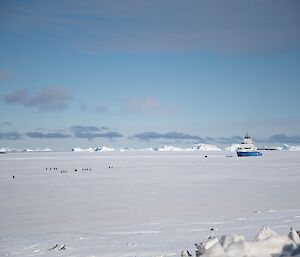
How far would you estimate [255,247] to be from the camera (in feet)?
22.0

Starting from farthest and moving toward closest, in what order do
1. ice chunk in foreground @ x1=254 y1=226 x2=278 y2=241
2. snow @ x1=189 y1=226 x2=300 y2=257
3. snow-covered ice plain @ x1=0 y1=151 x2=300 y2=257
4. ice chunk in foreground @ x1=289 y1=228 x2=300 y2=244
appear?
snow-covered ice plain @ x1=0 y1=151 x2=300 y2=257, ice chunk in foreground @ x1=254 y1=226 x2=278 y2=241, ice chunk in foreground @ x1=289 y1=228 x2=300 y2=244, snow @ x1=189 y1=226 x2=300 y2=257

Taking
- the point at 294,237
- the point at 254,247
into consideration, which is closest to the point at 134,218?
the point at 294,237

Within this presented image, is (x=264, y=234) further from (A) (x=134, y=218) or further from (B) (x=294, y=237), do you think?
(A) (x=134, y=218)

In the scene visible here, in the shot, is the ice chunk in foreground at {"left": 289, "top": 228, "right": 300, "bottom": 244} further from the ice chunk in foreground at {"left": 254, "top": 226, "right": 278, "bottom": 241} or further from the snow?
the ice chunk in foreground at {"left": 254, "top": 226, "right": 278, "bottom": 241}

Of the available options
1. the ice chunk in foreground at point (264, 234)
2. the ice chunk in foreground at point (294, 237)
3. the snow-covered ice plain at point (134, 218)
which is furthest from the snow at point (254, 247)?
the snow-covered ice plain at point (134, 218)

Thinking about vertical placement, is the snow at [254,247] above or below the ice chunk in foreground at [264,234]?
below

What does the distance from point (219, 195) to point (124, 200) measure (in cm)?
563

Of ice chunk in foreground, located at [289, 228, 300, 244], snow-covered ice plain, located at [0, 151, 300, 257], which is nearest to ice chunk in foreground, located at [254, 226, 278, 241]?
ice chunk in foreground, located at [289, 228, 300, 244]

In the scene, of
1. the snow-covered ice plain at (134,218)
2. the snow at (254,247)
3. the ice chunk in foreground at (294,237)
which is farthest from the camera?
the snow-covered ice plain at (134,218)

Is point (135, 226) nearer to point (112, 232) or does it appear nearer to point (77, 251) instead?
point (112, 232)

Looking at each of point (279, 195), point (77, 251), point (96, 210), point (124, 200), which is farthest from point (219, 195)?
point (77, 251)

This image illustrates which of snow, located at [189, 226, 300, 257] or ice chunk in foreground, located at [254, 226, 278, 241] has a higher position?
ice chunk in foreground, located at [254, 226, 278, 241]

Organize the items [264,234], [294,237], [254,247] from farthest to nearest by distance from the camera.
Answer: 1. [264,234]
2. [294,237]
3. [254,247]

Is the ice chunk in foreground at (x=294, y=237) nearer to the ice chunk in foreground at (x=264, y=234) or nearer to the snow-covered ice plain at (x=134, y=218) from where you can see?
the ice chunk in foreground at (x=264, y=234)
